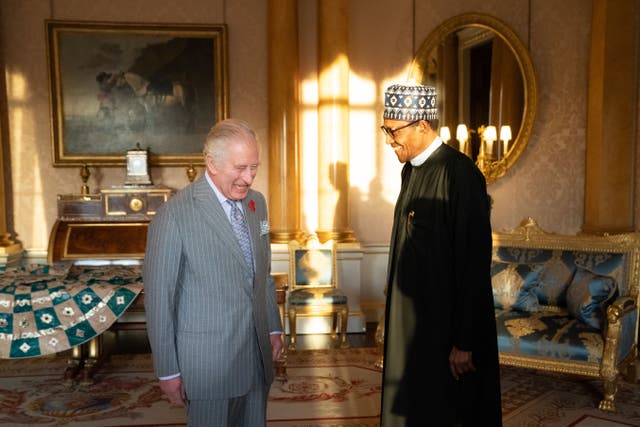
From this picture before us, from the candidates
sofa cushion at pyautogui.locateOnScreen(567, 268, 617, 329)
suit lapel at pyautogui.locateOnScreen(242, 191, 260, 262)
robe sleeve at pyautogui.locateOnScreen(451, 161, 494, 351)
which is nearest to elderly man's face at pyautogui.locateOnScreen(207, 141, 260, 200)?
suit lapel at pyautogui.locateOnScreen(242, 191, 260, 262)

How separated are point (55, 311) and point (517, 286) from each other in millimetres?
3444

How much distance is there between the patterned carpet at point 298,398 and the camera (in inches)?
156

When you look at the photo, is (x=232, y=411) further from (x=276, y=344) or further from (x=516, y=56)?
(x=516, y=56)

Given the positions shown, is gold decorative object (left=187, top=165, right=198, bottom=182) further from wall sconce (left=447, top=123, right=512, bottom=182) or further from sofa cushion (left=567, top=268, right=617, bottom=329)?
sofa cushion (left=567, top=268, right=617, bottom=329)

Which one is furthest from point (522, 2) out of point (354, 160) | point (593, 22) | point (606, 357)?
point (606, 357)

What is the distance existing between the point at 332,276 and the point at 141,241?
194 cm

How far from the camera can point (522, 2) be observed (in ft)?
22.3

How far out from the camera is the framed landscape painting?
21.4 feet

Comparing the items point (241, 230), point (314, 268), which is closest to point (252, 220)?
point (241, 230)

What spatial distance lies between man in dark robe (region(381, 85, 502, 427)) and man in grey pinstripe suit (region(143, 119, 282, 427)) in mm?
739

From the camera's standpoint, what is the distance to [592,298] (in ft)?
14.4

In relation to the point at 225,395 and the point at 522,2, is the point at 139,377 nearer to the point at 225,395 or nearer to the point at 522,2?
the point at 225,395

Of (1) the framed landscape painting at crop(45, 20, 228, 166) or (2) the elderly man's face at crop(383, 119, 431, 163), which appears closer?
(2) the elderly man's face at crop(383, 119, 431, 163)

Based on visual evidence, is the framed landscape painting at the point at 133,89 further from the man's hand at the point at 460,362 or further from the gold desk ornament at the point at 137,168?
the man's hand at the point at 460,362
